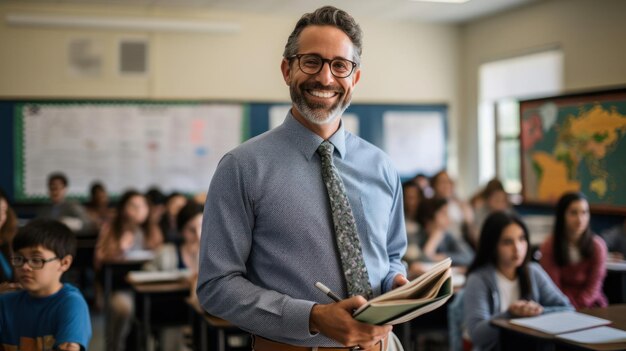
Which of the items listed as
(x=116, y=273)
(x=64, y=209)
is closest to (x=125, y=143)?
(x=64, y=209)

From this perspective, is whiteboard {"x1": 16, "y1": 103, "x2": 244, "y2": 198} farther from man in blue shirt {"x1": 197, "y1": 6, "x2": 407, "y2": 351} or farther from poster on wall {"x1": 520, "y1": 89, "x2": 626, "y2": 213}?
man in blue shirt {"x1": 197, "y1": 6, "x2": 407, "y2": 351}

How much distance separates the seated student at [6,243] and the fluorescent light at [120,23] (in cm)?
446

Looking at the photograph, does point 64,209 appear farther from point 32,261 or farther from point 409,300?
point 409,300

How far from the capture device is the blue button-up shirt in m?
1.50

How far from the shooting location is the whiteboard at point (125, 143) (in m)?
7.28

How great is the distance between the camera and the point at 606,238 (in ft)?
18.8

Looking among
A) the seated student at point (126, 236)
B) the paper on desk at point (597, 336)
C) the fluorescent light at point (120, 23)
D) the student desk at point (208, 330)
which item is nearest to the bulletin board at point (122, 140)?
the fluorescent light at point (120, 23)

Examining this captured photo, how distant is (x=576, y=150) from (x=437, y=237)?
1244 mm

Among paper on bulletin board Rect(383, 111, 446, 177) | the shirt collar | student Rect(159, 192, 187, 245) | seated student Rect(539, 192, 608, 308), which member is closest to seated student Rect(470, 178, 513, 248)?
paper on bulletin board Rect(383, 111, 446, 177)

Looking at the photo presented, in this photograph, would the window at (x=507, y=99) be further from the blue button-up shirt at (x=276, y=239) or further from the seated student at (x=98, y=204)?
the blue button-up shirt at (x=276, y=239)

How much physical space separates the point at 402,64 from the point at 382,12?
2.77ft

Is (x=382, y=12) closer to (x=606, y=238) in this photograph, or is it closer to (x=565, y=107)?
(x=565, y=107)

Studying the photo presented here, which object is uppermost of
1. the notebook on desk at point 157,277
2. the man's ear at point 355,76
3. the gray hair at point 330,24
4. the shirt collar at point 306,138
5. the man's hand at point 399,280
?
the gray hair at point 330,24

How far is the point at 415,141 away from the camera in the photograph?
8531 millimetres
